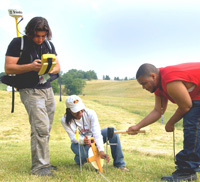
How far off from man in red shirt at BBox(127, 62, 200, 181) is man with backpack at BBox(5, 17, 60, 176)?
5.89 ft

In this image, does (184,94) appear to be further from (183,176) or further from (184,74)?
(183,176)

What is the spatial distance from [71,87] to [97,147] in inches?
3895

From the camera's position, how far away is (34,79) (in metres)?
4.57

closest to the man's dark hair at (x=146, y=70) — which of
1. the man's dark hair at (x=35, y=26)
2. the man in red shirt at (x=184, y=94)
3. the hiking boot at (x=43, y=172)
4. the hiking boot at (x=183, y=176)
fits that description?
the man in red shirt at (x=184, y=94)

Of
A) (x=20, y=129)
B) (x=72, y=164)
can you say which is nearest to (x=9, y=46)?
(x=72, y=164)

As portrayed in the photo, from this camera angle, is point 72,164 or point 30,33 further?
point 72,164

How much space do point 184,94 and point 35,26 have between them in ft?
8.69

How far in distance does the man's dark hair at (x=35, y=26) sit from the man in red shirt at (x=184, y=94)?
1.81 metres

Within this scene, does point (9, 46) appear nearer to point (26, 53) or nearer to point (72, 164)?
point (26, 53)

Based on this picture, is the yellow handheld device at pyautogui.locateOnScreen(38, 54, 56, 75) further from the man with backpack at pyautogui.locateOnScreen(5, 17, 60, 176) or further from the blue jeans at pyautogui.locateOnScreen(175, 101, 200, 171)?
the blue jeans at pyautogui.locateOnScreen(175, 101, 200, 171)

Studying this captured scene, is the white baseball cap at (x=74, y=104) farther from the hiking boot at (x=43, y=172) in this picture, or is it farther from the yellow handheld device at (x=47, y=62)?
the hiking boot at (x=43, y=172)

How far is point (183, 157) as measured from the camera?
4.06 m

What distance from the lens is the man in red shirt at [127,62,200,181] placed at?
12.2ft

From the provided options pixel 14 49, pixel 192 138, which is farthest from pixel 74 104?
pixel 192 138
